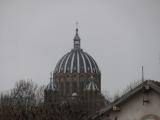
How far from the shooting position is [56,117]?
38750 mm

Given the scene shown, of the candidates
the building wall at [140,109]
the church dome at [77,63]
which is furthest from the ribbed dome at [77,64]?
the building wall at [140,109]

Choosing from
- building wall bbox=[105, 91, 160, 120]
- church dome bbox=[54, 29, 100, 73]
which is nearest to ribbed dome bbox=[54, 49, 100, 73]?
church dome bbox=[54, 29, 100, 73]

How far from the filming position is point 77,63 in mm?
138625

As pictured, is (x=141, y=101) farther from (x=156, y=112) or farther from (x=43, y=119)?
(x=43, y=119)

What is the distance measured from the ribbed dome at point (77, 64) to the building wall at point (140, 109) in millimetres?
111898

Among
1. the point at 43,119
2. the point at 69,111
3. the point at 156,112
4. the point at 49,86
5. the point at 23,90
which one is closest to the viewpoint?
the point at 156,112

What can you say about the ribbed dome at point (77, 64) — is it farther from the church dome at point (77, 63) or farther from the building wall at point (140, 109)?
the building wall at point (140, 109)

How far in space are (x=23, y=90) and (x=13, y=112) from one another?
55585 millimetres

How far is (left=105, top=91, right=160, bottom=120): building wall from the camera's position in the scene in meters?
23.7

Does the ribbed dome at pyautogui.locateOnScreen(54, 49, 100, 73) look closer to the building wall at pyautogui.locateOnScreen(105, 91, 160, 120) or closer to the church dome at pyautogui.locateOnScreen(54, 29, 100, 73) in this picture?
the church dome at pyautogui.locateOnScreen(54, 29, 100, 73)

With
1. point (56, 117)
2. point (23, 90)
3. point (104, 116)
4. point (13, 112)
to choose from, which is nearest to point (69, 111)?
point (56, 117)

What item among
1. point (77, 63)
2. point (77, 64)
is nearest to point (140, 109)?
point (77, 64)

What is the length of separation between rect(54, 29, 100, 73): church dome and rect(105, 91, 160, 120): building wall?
4405 inches

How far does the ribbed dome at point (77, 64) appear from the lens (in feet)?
450
